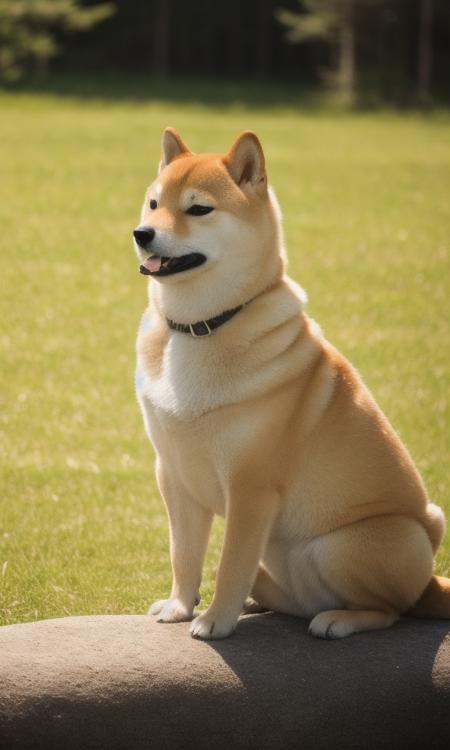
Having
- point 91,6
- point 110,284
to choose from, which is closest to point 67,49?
point 91,6

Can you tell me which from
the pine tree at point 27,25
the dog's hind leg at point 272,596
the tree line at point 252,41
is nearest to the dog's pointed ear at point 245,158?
the dog's hind leg at point 272,596

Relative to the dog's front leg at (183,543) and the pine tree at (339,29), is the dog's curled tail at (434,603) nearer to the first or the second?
the dog's front leg at (183,543)

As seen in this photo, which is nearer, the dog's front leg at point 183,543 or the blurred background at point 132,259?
the dog's front leg at point 183,543

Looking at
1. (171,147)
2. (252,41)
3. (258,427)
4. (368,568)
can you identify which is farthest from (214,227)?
(252,41)

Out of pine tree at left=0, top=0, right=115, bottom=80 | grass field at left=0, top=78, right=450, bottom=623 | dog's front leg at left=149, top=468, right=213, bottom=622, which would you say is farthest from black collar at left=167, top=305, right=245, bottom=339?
pine tree at left=0, top=0, right=115, bottom=80

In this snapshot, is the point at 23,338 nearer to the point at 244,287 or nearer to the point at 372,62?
the point at 244,287

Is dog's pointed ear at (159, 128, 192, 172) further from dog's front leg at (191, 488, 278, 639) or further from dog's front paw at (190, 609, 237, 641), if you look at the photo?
dog's front paw at (190, 609, 237, 641)

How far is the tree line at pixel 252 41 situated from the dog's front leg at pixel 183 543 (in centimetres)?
2387

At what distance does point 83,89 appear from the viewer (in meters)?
27.5

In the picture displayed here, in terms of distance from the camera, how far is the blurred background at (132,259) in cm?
572

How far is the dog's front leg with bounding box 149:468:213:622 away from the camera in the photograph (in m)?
3.87

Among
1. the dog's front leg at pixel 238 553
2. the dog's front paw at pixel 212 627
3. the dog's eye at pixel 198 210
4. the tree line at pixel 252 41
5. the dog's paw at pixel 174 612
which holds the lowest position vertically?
the tree line at pixel 252 41

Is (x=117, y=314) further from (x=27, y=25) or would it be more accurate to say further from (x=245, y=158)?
(x=27, y=25)

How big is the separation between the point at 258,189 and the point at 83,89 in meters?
24.8
